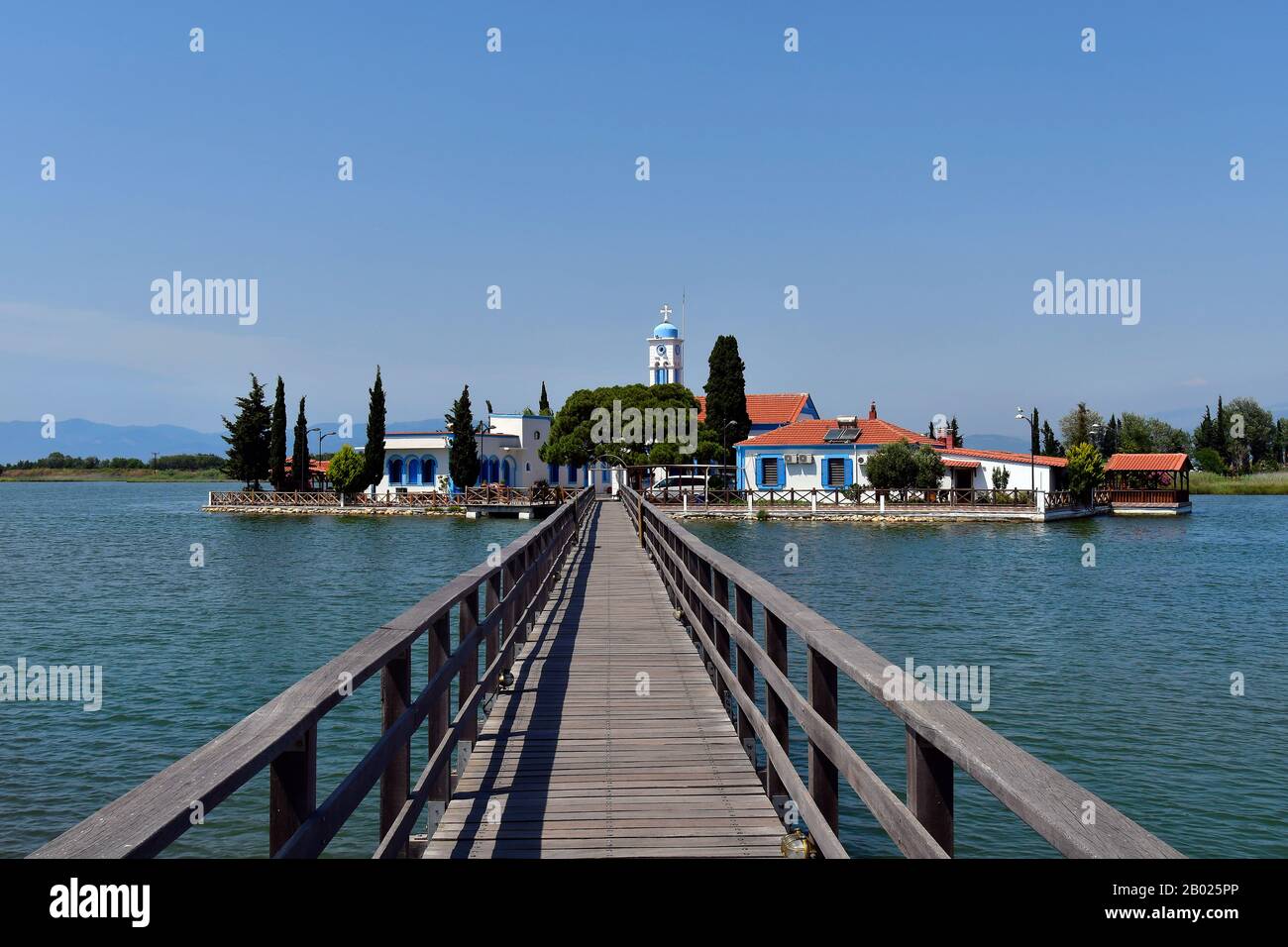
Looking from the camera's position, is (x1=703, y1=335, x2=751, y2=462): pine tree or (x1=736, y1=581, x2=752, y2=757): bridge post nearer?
(x1=736, y1=581, x2=752, y2=757): bridge post

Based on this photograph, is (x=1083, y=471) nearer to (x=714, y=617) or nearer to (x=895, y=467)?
(x=895, y=467)

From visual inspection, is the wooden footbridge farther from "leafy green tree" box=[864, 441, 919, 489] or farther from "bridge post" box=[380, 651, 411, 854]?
"leafy green tree" box=[864, 441, 919, 489]

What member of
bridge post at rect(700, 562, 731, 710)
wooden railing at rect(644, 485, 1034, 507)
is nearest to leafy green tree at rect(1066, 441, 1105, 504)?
wooden railing at rect(644, 485, 1034, 507)

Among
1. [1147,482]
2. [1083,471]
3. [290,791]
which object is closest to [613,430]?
[1083,471]

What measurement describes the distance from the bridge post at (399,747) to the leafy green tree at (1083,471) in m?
60.4

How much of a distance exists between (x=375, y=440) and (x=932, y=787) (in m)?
68.3

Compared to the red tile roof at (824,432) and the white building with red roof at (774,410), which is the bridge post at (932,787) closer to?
the red tile roof at (824,432)

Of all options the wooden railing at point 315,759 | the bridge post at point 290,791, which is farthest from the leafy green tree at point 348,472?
the bridge post at point 290,791

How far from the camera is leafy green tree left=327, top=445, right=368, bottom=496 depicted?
66.9m

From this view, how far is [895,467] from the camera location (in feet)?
186

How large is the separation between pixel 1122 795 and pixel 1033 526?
44219mm

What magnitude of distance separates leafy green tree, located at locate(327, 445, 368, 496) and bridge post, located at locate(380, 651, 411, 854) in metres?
65.4
